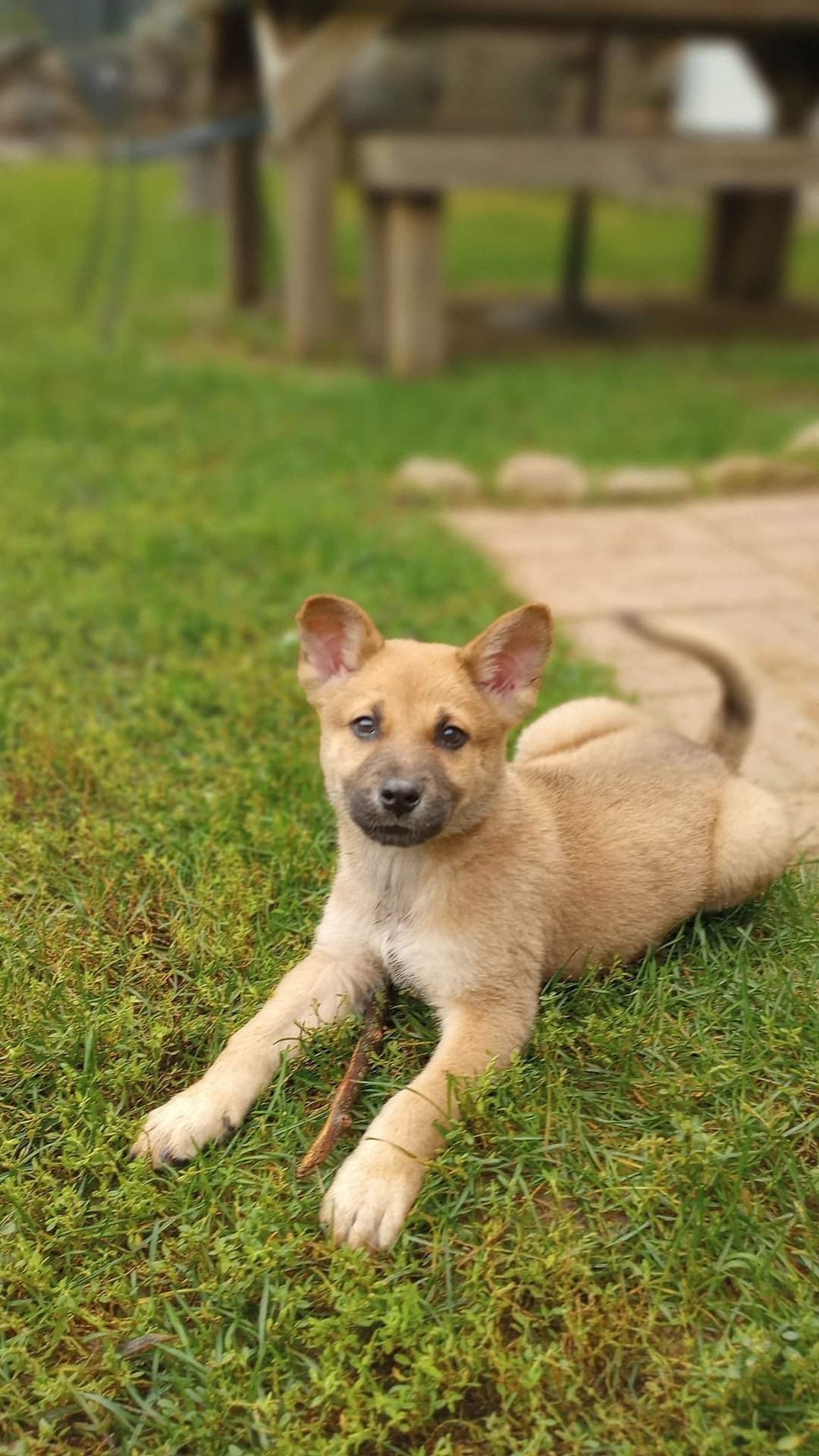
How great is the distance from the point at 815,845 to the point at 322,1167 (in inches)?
61.9

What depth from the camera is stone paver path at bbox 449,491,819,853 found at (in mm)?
3936

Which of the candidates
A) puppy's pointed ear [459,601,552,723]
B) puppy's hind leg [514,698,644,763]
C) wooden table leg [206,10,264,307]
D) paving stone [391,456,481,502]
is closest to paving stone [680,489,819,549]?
paving stone [391,456,481,502]

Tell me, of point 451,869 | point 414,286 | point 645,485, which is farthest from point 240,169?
point 451,869

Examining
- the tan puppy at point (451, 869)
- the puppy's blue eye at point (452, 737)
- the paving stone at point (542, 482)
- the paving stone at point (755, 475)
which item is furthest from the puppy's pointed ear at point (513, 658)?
the paving stone at point (755, 475)

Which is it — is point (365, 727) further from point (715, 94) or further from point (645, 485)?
point (715, 94)

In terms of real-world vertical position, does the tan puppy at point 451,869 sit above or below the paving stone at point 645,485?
above

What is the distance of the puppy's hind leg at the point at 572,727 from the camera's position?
3385 millimetres

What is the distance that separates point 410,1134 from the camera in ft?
7.57

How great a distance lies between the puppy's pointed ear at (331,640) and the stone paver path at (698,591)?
4.19ft

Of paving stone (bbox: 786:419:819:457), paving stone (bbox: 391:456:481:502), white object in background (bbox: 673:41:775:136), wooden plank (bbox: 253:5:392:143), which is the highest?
wooden plank (bbox: 253:5:392:143)

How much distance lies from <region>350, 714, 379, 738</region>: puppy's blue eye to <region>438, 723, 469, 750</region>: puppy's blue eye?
0.13m

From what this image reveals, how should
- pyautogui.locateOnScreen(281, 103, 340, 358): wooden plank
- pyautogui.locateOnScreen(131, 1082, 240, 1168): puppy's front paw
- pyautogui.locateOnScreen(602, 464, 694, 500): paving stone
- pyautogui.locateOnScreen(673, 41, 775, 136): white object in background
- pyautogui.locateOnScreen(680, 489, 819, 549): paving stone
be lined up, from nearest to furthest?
pyautogui.locateOnScreen(131, 1082, 240, 1168): puppy's front paw
pyautogui.locateOnScreen(680, 489, 819, 549): paving stone
pyautogui.locateOnScreen(602, 464, 694, 500): paving stone
pyautogui.locateOnScreen(281, 103, 340, 358): wooden plank
pyautogui.locateOnScreen(673, 41, 775, 136): white object in background

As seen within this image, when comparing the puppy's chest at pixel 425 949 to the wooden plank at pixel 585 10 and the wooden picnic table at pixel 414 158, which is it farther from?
the wooden plank at pixel 585 10

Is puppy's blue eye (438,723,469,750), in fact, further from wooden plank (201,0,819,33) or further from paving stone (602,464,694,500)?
wooden plank (201,0,819,33)
